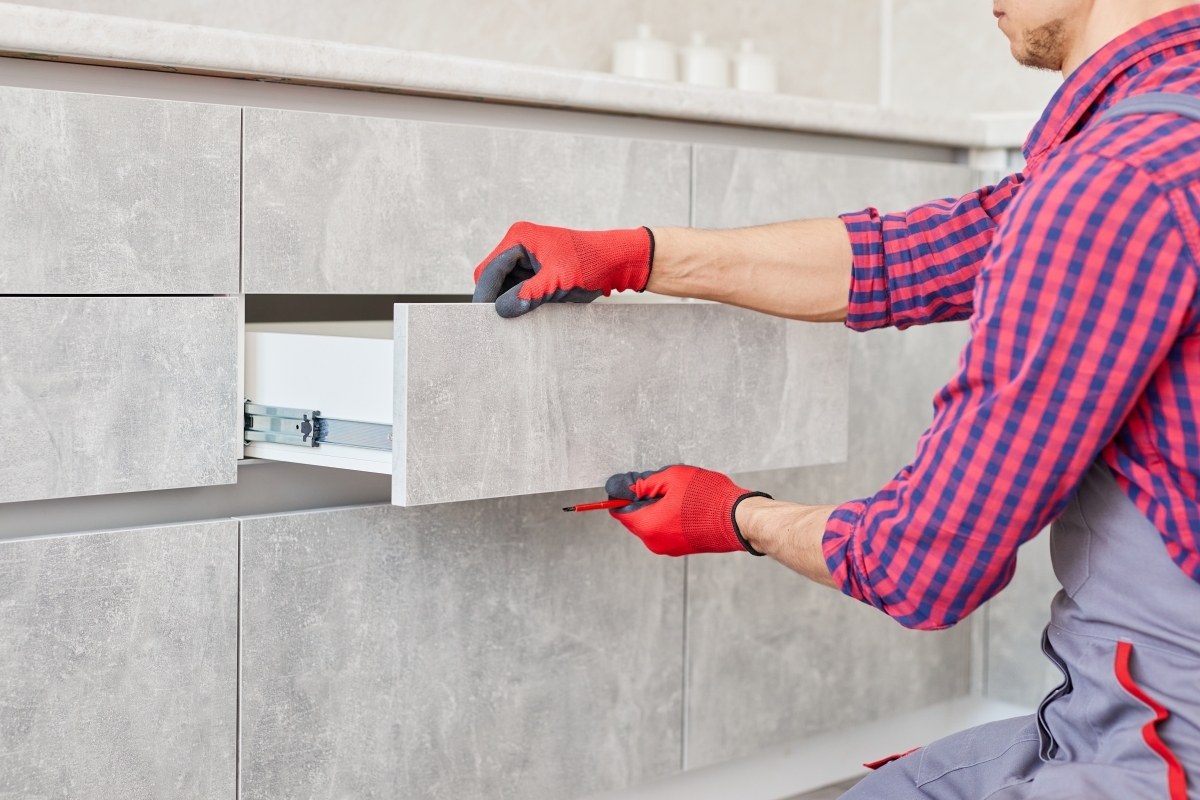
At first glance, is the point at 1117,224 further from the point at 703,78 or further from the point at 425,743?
the point at 703,78

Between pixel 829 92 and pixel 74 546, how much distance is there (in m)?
1.80

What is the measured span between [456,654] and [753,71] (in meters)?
1.23

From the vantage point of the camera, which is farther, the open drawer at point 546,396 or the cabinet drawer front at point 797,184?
the cabinet drawer front at point 797,184

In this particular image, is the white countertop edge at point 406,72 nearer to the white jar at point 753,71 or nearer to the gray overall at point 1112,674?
the white jar at point 753,71

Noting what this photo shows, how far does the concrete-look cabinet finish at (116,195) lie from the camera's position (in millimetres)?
990

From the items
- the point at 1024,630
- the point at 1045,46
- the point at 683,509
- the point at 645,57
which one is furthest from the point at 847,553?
the point at 645,57

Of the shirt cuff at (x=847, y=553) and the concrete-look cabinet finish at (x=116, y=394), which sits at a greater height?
the concrete-look cabinet finish at (x=116, y=394)

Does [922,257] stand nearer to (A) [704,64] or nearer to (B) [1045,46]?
(B) [1045,46]

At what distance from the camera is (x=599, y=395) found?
39.8 inches

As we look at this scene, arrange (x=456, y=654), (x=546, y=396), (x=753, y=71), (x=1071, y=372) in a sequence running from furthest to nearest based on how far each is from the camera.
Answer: (x=753, y=71) → (x=456, y=654) → (x=546, y=396) → (x=1071, y=372)

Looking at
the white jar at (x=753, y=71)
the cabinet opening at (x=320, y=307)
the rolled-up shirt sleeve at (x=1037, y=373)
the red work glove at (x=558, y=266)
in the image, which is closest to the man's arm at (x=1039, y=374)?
the rolled-up shirt sleeve at (x=1037, y=373)

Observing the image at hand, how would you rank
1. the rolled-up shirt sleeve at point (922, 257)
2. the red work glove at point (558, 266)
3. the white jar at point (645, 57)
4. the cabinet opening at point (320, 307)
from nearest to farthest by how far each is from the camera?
1. the red work glove at point (558, 266)
2. the rolled-up shirt sleeve at point (922, 257)
3. the cabinet opening at point (320, 307)
4. the white jar at point (645, 57)

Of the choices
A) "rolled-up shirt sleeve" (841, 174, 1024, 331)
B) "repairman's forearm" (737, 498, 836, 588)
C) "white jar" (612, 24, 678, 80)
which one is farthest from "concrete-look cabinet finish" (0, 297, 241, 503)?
"white jar" (612, 24, 678, 80)

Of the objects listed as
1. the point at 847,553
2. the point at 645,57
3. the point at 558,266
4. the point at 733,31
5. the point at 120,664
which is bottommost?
the point at 120,664
